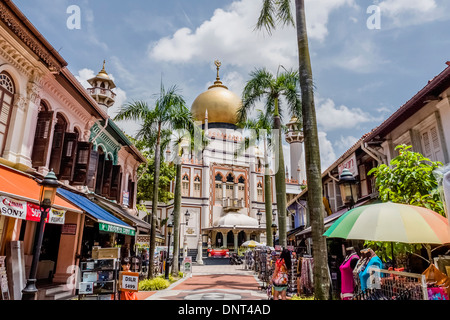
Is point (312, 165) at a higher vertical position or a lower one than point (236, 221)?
lower

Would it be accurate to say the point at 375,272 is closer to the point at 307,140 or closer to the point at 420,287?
the point at 420,287

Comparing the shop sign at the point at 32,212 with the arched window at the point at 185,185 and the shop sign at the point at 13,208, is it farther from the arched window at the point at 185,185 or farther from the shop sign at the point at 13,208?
the arched window at the point at 185,185

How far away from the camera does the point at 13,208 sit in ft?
23.5

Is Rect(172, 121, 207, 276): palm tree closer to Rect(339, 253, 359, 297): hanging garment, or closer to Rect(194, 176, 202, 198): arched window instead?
Rect(339, 253, 359, 297): hanging garment

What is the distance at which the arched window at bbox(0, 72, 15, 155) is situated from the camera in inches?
336

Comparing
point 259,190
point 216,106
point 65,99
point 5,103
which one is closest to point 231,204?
point 259,190

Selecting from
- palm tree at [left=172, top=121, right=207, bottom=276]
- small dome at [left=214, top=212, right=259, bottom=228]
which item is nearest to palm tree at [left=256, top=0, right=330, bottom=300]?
palm tree at [left=172, top=121, right=207, bottom=276]

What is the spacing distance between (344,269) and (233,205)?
36083mm

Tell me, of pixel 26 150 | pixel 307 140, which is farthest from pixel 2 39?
pixel 307 140

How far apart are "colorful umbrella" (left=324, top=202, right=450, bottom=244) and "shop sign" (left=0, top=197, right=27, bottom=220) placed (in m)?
7.03

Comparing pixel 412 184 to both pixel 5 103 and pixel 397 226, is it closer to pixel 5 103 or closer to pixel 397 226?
pixel 397 226

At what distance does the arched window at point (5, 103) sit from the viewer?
853 cm

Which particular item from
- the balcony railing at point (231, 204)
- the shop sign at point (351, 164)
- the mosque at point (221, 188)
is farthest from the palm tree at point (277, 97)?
the balcony railing at point (231, 204)

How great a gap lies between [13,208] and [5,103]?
11.0ft
